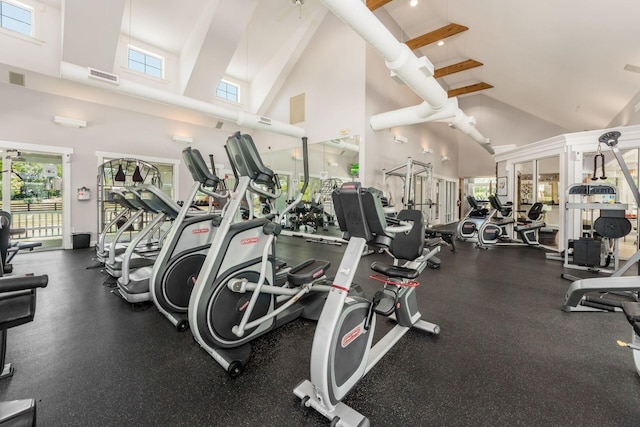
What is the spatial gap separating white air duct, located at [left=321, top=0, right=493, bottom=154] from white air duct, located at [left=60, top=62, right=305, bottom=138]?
2681 mm

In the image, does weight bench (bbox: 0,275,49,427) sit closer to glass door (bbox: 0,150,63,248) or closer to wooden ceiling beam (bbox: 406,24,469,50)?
glass door (bbox: 0,150,63,248)

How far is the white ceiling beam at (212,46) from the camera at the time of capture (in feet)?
19.7

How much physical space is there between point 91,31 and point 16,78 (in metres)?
1.83

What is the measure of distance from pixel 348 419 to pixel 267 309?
3.48ft

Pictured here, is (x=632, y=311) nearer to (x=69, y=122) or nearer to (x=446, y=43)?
(x=69, y=122)

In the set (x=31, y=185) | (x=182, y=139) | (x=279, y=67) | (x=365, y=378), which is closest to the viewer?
(x=365, y=378)

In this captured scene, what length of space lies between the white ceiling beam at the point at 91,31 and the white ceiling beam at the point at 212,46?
1.70 metres

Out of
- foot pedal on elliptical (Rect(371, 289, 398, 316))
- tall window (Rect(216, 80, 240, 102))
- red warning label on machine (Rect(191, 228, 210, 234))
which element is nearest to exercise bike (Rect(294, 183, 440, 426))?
foot pedal on elliptical (Rect(371, 289, 398, 316))

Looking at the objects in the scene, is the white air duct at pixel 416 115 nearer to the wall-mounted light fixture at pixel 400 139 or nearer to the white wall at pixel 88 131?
the wall-mounted light fixture at pixel 400 139

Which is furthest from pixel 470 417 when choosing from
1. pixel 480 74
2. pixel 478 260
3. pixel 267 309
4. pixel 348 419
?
pixel 480 74

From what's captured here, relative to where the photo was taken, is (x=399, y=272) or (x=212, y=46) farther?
(x=212, y=46)

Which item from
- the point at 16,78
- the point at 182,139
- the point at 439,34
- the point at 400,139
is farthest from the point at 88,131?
the point at 439,34

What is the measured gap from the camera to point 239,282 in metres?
1.87

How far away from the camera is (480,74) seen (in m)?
8.84
